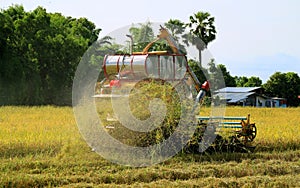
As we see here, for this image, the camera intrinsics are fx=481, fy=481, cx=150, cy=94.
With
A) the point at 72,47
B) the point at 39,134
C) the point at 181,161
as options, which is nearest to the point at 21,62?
the point at 72,47

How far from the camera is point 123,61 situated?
858 cm

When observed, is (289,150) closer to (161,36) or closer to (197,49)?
(197,49)

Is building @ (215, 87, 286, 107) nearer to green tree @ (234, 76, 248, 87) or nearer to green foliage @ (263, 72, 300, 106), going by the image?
green foliage @ (263, 72, 300, 106)

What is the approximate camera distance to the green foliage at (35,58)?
85.9 ft

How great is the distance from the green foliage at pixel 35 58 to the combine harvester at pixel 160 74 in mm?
18111

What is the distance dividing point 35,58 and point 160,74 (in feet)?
67.5

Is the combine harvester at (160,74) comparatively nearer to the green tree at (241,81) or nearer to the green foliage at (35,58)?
the green foliage at (35,58)

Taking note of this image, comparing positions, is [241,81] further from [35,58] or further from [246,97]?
[35,58]

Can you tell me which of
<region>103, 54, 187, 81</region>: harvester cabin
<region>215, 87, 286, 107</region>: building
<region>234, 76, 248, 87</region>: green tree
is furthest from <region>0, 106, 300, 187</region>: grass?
<region>234, 76, 248, 87</region>: green tree

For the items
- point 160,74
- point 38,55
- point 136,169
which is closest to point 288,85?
point 38,55

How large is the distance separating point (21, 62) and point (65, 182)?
2189cm

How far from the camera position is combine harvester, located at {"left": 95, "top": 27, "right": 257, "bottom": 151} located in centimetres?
844

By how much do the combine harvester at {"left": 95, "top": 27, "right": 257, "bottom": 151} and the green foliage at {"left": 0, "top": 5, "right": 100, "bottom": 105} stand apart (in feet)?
59.4

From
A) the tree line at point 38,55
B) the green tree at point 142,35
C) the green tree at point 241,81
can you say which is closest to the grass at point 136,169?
the green tree at point 142,35
